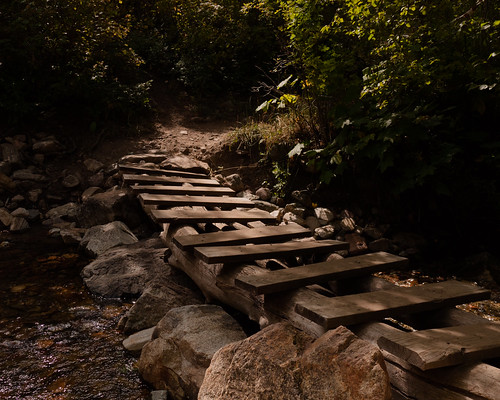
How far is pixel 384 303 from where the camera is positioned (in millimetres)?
2297

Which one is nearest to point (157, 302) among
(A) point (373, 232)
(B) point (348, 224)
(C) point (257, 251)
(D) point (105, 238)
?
(C) point (257, 251)

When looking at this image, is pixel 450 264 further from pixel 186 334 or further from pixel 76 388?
pixel 76 388

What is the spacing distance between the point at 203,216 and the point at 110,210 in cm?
219

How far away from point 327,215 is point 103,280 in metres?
3.04

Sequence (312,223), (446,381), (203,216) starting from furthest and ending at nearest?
(312,223) < (203,216) < (446,381)

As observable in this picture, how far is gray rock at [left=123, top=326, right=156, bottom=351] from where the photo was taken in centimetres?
309

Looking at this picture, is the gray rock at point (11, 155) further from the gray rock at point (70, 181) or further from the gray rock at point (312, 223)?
the gray rock at point (312, 223)

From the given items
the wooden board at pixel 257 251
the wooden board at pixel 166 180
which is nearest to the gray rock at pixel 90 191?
the wooden board at pixel 166 180

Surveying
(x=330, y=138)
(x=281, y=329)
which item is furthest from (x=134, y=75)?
(x=281, y=329)

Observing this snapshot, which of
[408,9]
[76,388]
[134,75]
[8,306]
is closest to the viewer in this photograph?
[76,388]

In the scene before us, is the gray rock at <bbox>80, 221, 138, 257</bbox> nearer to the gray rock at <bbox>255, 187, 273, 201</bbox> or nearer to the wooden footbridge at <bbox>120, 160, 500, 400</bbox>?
the wooden footbridge at <bbox>120, 160, 500, 400</bbox>

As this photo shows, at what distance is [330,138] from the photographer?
19.5ft

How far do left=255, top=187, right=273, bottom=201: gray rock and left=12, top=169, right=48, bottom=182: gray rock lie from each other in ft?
12.1

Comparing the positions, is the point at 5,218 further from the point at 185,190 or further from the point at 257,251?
the point at 257,251
